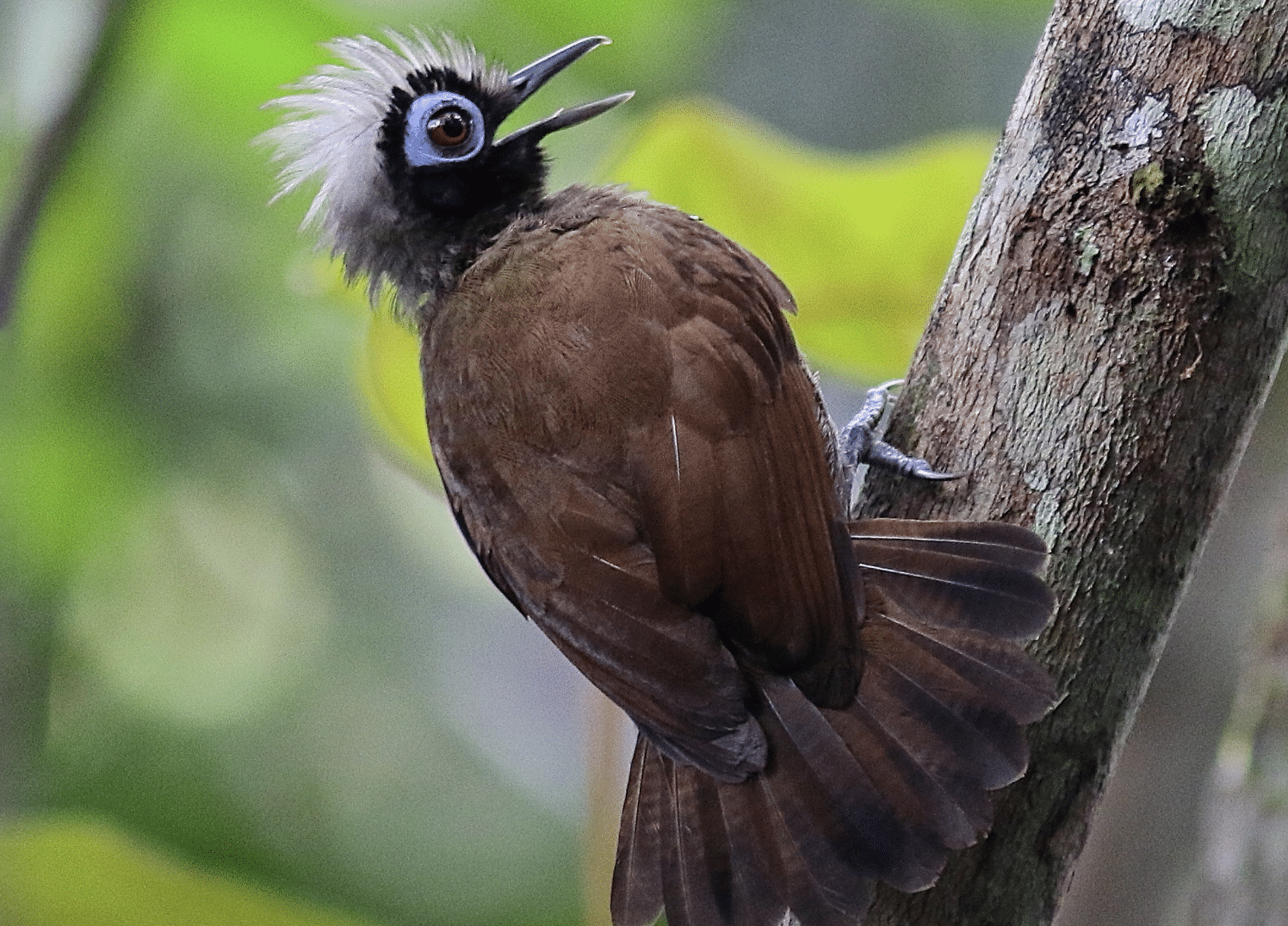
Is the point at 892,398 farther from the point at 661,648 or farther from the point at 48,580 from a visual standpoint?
the point at 48,580

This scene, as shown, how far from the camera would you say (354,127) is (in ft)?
6.88

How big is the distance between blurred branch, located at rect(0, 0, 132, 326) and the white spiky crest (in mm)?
992

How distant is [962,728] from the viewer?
4.69 feet

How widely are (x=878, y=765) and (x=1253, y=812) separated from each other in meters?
0.92

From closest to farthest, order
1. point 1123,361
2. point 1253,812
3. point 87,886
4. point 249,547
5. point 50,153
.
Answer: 1. point 1123,361
2. point 1253,812
3. point 87,886
4. point 50,153
5. point 249,547

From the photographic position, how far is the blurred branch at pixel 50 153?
282cm

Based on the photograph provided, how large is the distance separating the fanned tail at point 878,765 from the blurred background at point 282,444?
1.22 m

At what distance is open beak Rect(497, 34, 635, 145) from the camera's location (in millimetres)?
2006

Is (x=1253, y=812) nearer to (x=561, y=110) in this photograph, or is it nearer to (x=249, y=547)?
(x=561, y=110)

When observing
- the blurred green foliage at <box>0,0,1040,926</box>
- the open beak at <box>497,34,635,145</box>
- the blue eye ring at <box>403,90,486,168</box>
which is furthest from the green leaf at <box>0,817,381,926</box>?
the open beak at <box>497,34,635,145</box>

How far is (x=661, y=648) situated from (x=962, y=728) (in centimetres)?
36

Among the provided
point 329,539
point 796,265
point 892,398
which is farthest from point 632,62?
point 892,398

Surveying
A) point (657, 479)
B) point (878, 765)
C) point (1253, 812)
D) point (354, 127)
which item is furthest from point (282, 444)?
point (1253, 812)

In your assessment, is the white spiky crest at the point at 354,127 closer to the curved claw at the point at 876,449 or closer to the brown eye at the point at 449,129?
the brown eye at the point at 449,129
